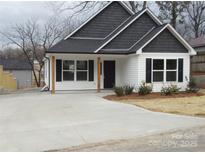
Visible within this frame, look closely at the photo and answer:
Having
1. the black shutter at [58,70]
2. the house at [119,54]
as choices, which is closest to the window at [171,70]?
the house at [119,54]

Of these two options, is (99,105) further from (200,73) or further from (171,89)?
(200,73)

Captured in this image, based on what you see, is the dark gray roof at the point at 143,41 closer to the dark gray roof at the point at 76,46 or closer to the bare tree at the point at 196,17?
the dark gray roof at the point at 76,46

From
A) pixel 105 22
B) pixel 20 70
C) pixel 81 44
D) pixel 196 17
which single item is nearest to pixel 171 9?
pixel 196 17

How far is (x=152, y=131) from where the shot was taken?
32.4 feet

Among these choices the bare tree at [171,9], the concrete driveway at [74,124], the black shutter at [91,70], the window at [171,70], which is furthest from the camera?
the bare tree at [171,9]

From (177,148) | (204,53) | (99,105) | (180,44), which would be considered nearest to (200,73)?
(204,53)

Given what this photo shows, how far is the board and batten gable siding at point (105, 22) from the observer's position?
26.4 meters

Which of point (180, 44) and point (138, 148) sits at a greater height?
point (180, 44)

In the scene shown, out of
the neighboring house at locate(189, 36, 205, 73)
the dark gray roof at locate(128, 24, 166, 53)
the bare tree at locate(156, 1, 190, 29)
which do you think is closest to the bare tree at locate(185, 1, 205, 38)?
the bare tree at locate(156, 1, 190, 29)

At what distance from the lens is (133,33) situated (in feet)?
83.3

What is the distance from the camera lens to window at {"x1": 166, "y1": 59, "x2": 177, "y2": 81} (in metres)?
23.3

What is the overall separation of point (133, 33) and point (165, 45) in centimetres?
319

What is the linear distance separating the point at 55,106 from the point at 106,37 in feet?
38.6

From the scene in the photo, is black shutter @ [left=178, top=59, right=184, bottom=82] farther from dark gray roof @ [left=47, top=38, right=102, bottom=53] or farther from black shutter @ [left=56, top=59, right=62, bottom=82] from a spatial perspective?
black shutter @ [left=56, top=59, right=62, bottom=82]
